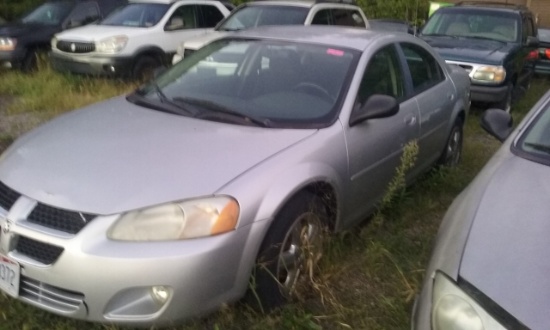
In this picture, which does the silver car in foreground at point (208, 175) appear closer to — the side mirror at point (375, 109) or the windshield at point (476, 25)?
the side mirror at point (375, 109)

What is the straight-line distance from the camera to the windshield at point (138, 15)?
10297mm

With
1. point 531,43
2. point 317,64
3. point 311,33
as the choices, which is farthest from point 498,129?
point 531,43

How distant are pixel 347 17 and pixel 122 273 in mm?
8609

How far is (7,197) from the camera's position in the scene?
10.7 feet

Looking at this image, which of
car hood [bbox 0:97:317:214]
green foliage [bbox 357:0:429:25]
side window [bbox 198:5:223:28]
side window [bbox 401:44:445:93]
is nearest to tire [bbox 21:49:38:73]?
side window [bbox 198:5:223:28]

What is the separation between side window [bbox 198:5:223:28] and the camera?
1102 centimetres

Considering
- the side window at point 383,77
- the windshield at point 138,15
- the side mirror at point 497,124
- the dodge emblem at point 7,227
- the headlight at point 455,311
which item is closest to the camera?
the headlight at point 455,311

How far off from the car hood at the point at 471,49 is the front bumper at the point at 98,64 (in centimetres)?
455

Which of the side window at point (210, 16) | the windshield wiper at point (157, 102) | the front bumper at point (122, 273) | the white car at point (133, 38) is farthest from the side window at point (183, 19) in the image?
the front bumper at point (122, 273)

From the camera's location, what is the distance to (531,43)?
10.0 m

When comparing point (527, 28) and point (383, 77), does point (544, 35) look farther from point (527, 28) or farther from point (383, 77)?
point (383, 77)

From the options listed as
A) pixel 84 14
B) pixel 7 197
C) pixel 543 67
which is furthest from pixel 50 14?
pixel 543 67

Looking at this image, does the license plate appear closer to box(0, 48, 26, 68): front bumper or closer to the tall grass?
the tall grass

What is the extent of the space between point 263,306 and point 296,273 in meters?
0.30
